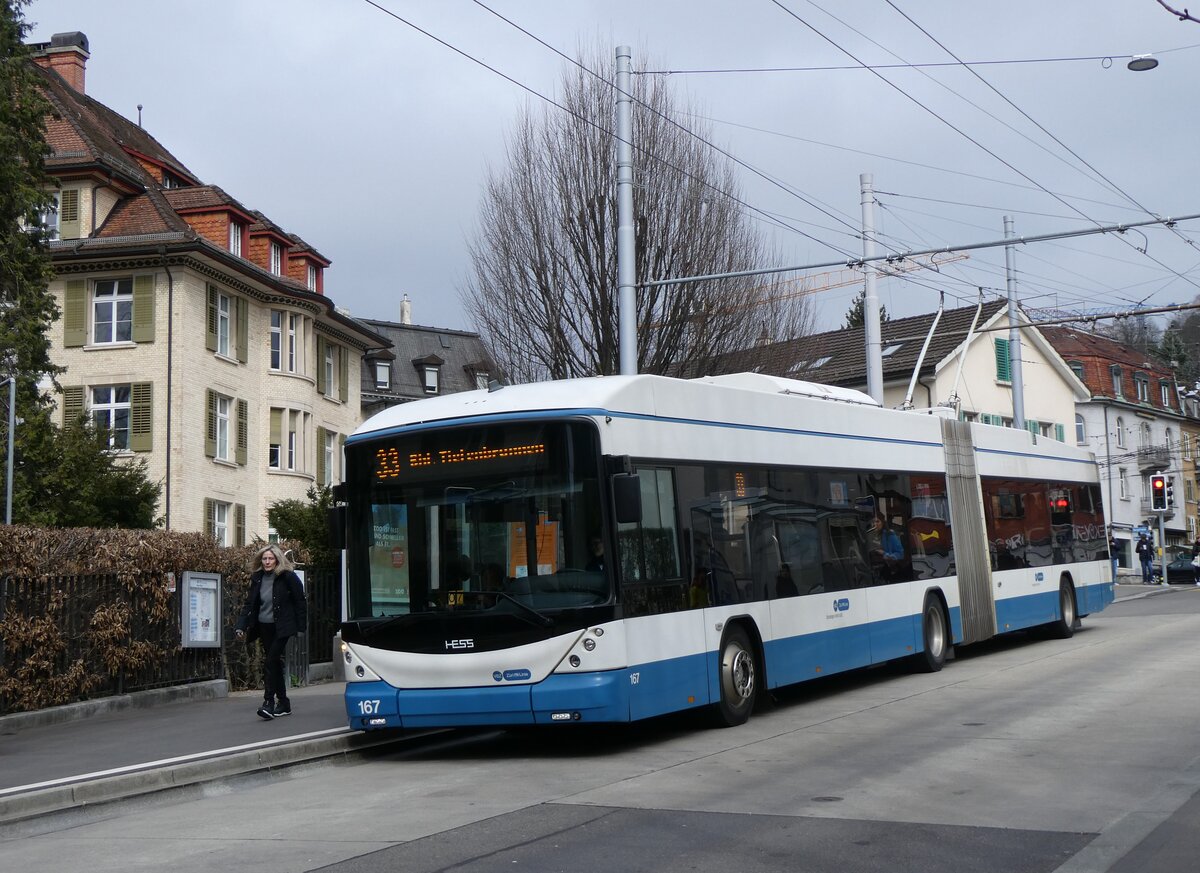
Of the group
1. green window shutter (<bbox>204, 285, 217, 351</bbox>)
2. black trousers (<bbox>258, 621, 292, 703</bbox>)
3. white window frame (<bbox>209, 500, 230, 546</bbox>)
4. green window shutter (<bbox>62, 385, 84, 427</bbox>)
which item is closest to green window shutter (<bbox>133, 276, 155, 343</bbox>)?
green window shutter (<bbox>204, 285, 217, 351</bbox>)

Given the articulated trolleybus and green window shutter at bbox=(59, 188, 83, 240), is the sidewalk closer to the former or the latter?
the articulated trolleybus

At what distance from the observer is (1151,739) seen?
38.2 feet

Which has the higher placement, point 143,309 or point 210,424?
point 143,309

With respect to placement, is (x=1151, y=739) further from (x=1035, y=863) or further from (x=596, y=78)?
(x=596, y=78)

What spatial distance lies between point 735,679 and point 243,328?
103 feet

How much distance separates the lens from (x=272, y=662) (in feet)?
46.9

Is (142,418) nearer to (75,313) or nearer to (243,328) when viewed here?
(75,313)

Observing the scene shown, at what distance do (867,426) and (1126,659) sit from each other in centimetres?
477

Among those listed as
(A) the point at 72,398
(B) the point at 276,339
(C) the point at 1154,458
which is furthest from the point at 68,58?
(C) the point at 1154,458

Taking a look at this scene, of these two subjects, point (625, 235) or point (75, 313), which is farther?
point (75, 313)

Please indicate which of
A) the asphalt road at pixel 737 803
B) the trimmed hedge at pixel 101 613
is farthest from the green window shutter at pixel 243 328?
the asphalt road at pixel 737 803

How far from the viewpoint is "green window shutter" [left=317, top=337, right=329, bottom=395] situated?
47.0 metres

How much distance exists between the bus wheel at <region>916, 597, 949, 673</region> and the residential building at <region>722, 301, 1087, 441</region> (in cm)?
2927

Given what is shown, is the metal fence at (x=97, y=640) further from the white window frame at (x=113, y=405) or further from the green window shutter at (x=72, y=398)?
the green window shutter at (x=72, y=398)
